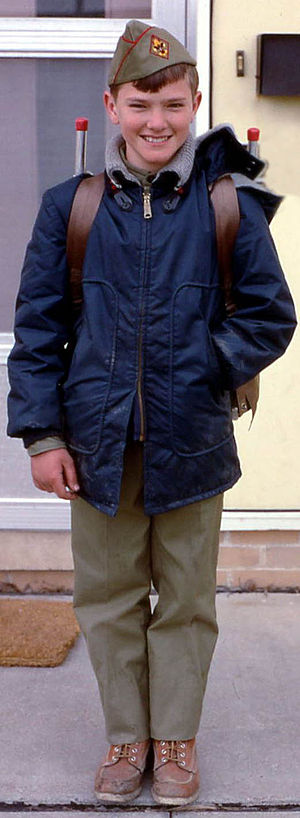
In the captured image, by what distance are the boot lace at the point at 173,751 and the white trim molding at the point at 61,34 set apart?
2.52m

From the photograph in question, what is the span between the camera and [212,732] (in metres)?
3.20

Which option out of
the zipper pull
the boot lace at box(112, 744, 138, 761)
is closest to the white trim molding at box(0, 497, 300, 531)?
the boot lace at box(112, 744, 138, 761)

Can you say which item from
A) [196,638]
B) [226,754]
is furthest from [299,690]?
[196,638]

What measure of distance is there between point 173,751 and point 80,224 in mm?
1361

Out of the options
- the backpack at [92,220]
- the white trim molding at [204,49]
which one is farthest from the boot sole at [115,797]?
the white trim molding at [204,49]

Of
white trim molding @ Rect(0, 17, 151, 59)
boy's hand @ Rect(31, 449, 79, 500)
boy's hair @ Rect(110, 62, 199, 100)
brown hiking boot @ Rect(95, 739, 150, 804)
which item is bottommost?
brown hiking boot @ Rect(95, 739, 150, 804)

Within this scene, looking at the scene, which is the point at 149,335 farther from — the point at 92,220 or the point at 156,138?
the point at 156,138

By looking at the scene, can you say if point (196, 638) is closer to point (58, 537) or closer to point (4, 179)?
point (58, 537)

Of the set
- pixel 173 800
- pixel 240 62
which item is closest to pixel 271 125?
pixel 240 62

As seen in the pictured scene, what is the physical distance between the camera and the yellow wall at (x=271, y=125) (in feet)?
13.0

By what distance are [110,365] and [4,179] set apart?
1830 millimetres

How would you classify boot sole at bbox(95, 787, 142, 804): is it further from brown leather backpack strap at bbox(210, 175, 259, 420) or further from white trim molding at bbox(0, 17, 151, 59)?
white trim molding at bbox(0, 17, 151, 59)

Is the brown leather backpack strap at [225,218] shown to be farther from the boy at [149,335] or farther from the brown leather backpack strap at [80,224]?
the brown leather backpack strap at [80,224]

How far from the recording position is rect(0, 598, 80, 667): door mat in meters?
3.65
